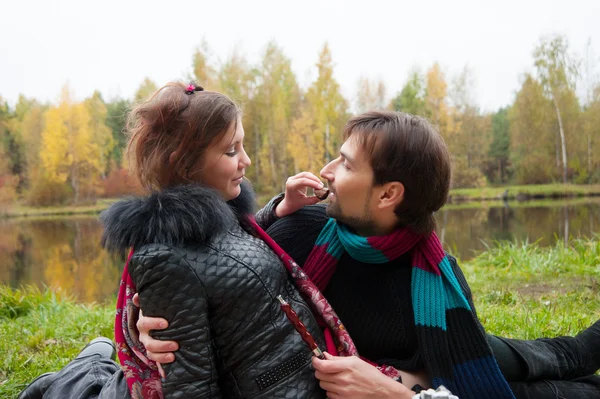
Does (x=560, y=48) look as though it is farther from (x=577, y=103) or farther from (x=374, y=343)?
(x=374, y=343)

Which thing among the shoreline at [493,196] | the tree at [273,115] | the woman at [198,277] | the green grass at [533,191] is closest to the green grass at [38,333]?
the woman at [198,277]

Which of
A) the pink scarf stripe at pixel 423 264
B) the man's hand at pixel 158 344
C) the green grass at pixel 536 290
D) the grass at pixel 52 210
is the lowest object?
the grass at pixel 52 210

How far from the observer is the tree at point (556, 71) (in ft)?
60.7

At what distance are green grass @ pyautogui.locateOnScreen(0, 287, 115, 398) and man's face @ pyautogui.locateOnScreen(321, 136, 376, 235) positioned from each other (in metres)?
1.69

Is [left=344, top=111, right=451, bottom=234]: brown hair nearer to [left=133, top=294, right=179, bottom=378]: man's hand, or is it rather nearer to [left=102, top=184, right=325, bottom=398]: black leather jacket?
[left=102, top=184, right=325, bottom=398]: black leather jacket

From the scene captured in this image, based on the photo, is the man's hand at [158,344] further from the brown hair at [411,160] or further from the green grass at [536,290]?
the green grass at [536,290]

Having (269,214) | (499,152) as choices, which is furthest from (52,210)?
(499,152)

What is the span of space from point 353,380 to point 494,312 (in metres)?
2.04

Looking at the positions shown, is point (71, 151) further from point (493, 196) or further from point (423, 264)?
point (423, 264)

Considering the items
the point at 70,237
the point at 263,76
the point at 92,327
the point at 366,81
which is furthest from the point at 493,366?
the point at 366,81

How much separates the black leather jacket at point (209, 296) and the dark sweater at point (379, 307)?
0.32 m

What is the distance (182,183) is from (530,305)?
2.76m

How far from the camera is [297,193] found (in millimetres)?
1782

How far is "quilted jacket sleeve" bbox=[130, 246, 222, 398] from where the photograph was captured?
118cm
